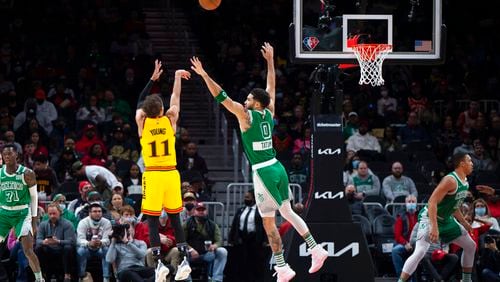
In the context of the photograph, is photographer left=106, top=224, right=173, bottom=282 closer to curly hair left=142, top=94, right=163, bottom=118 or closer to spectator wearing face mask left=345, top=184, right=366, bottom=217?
curly hair left=142, top=94, right=163, bottom=118

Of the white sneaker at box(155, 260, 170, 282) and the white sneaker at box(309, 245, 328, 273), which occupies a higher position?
the white sneaker at box(309, 245, 328, 273)

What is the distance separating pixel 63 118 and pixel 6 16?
15.6 feet

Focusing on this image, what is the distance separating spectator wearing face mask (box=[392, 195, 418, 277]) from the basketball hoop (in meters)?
3.13

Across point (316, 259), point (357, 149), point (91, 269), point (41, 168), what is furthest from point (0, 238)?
point (357, 149)

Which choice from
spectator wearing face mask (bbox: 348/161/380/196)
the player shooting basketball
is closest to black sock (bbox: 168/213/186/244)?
the player shooting basketball

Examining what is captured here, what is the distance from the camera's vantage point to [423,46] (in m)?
16.2

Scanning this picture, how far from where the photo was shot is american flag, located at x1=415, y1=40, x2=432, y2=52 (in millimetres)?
16141

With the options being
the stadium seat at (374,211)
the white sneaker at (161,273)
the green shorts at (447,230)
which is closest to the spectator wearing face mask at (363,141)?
the stadium seat at (374,211)

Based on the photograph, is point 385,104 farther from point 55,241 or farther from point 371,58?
point 55,241

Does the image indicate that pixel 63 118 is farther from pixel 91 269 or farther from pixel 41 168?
pixel 91 269

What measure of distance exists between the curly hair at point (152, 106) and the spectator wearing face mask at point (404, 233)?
5202 millimetres

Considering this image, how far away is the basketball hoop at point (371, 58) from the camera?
52.0 feet

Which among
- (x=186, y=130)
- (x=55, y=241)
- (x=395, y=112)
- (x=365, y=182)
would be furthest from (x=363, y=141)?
(x=55, y=241)

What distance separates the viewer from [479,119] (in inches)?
893
